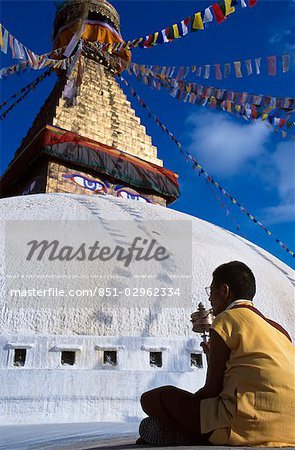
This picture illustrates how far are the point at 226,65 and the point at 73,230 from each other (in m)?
4.56

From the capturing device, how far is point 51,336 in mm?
3861

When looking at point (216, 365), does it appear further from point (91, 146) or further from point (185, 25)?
point (91, 146)

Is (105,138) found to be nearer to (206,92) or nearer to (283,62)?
(206,92)

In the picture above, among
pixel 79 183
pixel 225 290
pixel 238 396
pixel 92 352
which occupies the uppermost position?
pixel 79 183

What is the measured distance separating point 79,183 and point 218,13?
5.19 meters

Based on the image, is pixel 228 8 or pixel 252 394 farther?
pixel 228 8

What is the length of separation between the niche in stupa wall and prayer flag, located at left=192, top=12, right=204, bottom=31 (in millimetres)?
4187

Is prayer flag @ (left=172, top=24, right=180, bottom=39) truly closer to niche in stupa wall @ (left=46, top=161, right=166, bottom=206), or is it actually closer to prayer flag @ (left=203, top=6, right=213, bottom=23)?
prayer flag @ (left=203, top=6, right=213, bottom=23)

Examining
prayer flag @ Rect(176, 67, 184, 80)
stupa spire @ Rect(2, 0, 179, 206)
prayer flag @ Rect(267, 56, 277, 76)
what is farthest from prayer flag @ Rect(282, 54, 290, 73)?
stupa spire @ Rect(2, 0, 179, 206)

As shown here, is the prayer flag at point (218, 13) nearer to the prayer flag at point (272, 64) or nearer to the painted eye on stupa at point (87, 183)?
the prayer flag at point (272, 64)

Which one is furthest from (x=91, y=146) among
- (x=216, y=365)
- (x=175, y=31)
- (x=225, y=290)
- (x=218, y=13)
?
(x=216, y=365)

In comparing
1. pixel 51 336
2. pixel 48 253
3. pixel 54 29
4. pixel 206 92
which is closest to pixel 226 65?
pixel 206 92

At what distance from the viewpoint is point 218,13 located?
7359 mm

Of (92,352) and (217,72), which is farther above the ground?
(217,72)
